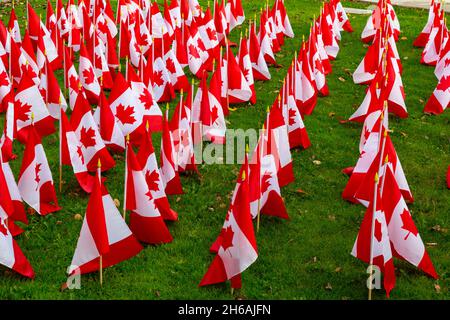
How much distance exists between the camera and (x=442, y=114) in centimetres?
1119

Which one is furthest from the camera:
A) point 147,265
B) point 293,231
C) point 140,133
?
point 140,133

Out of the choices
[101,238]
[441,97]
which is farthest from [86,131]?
[441,97]

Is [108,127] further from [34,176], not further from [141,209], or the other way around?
[141,209]

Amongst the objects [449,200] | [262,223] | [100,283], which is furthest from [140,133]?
[449,200]

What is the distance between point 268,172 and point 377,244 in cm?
168

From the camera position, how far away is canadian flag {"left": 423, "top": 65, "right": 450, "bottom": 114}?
11109mm

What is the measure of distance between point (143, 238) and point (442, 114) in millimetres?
6234

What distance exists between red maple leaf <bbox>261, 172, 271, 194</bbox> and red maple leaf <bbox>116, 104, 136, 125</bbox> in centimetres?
269

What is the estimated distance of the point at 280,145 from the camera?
8.09 m

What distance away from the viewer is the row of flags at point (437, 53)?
1113cm

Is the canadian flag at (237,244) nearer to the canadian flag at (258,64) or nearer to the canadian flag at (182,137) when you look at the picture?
the canadian flag at (182,137)

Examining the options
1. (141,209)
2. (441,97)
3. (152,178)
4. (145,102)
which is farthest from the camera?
(441,97)

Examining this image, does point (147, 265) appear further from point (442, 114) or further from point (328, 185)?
point (442, 114)
